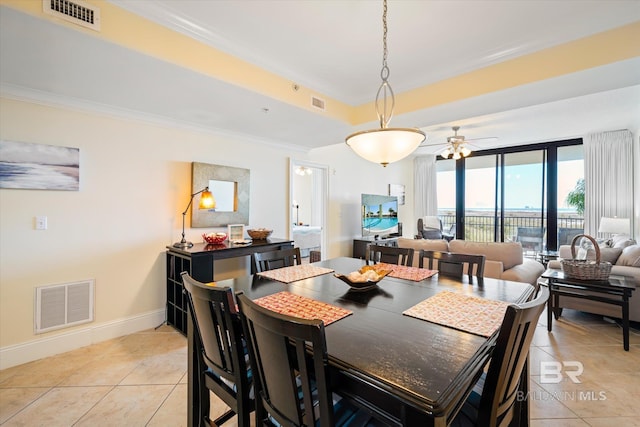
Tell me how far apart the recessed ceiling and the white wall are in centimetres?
26

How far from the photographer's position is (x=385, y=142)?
178 centimetres

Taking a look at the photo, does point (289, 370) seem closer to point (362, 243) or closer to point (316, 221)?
point (316, 221)

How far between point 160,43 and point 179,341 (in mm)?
2600

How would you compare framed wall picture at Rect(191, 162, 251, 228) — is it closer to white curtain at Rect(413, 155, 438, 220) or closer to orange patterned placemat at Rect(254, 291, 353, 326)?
orange patterned placemat at Rect(254, 291, 353, 326)

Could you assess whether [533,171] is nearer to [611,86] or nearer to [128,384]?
[611,86]

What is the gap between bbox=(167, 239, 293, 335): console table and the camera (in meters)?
2.80

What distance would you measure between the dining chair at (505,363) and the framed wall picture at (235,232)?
301cm

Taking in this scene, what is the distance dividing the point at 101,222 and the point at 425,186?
7138 millimetres

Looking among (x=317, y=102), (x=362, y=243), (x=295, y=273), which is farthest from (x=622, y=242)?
(x=295, y=273)

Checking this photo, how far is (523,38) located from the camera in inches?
90.8

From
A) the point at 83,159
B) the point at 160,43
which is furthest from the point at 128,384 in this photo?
the point at 160,43

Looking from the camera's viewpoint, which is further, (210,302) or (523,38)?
(523,38)

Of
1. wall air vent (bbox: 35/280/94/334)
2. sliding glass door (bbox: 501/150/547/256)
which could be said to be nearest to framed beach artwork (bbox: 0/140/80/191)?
wall air vent (bbox: 35/280/94/334)

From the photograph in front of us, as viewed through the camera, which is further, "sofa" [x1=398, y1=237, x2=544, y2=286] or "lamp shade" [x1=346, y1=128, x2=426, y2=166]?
"sofa" [x1=398, y1=237, x2=544, y2=286]
